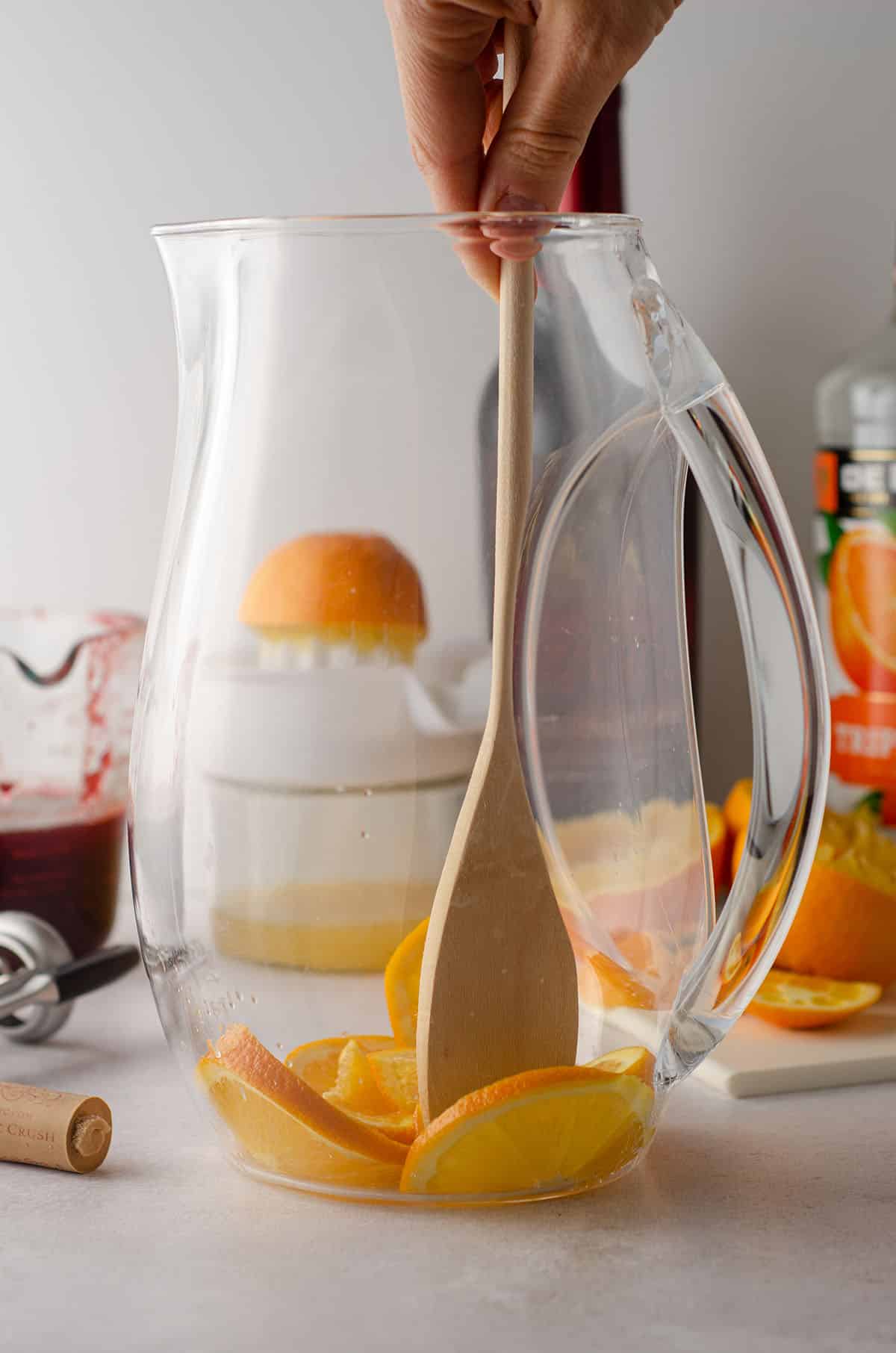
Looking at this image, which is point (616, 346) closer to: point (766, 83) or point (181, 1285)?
point (181, 1285)

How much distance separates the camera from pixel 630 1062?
471 millimetres

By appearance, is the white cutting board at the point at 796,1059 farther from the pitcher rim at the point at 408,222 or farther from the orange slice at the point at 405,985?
the pitcher rim at the point at 408,222

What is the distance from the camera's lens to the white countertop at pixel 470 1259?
41 cm

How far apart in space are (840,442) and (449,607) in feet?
1.92

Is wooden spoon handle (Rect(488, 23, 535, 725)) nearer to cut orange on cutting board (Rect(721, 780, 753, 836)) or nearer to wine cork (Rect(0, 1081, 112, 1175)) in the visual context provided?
wine cork (Rect(0, 1081, 112, 1175))

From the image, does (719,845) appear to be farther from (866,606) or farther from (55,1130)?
(55,1130)

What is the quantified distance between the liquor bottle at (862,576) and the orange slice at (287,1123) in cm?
53

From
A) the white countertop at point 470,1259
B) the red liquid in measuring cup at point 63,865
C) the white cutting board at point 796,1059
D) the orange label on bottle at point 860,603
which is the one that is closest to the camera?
the white countertop at point 470,1259

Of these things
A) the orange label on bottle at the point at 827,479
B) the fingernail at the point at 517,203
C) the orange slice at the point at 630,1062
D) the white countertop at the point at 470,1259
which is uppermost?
the fingernail at the point at 517,203

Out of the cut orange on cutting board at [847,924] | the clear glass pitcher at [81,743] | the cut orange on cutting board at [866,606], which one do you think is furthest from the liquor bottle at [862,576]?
the clear glass pitcher at [81,743]

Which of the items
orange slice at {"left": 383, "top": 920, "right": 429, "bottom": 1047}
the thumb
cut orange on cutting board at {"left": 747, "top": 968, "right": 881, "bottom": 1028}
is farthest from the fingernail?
cut orange on cutting board at {"left": 747, "top": 968, "right": 881, "bottom": 1028}

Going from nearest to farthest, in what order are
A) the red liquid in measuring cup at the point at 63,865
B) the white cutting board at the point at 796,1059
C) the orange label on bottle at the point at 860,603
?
the white cutting board at the point at 796,1059
the red liquid in measuring cup at the point at 63,865
the orange label on bottle at the point at 860,603

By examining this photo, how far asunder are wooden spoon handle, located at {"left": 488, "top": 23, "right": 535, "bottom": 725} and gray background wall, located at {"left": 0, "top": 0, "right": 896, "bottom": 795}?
0.60 m

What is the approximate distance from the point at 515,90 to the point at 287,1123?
1.05 ft
